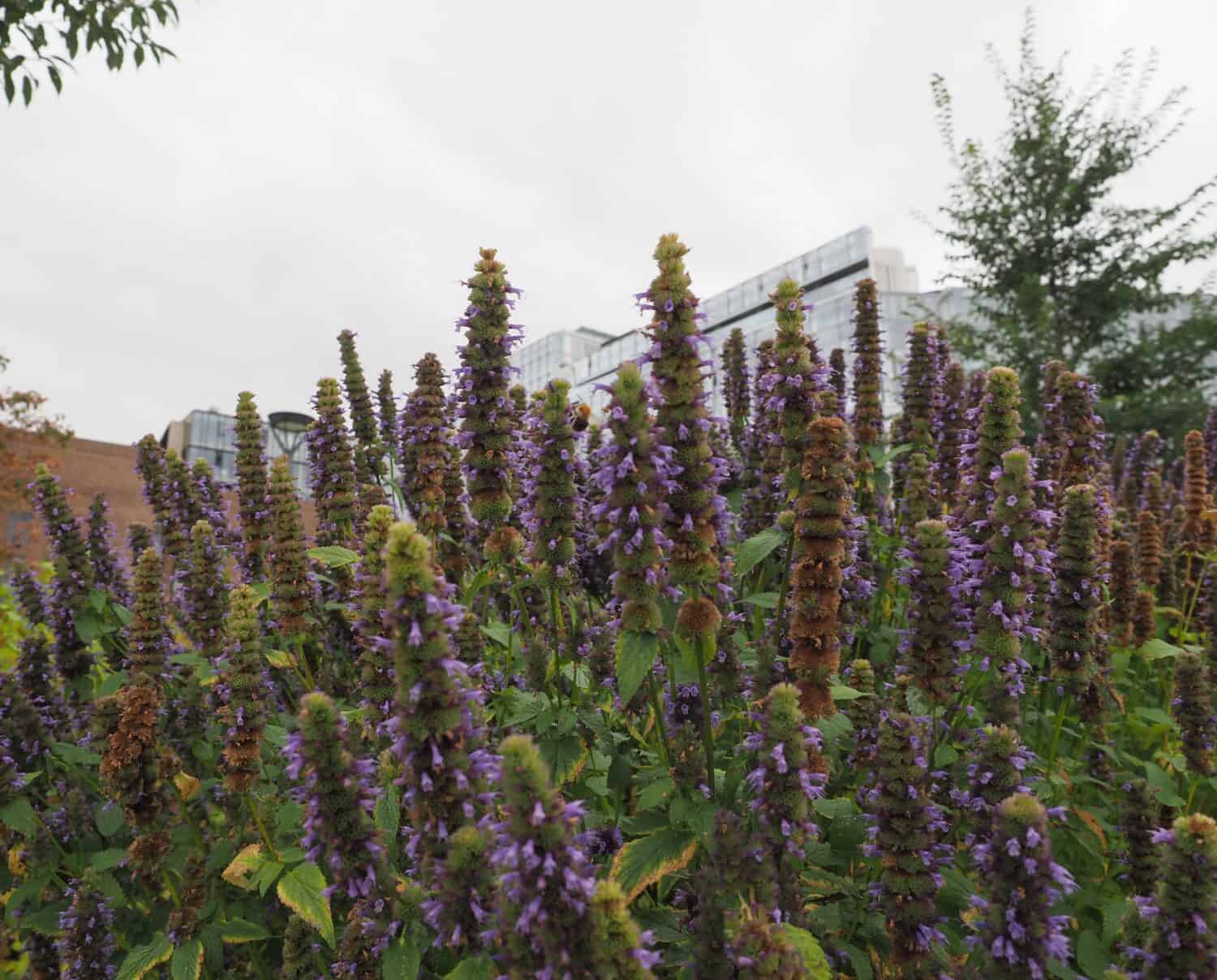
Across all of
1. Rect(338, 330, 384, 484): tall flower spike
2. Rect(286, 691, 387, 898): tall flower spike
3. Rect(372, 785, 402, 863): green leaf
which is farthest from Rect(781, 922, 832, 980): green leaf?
Rect(338, 330, 384, 484): tall flower spike

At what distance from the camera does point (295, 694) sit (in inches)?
205

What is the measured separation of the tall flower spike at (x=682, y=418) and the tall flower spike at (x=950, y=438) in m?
3.24

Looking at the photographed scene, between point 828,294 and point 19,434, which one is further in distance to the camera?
point 828,294

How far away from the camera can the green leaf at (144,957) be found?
3354 millimetres

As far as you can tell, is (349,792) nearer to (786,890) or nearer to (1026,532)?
(786,890)

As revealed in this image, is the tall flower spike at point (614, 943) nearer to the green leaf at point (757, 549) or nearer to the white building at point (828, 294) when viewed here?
the green leaf at point (757, 549)

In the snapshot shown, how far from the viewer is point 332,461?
5.72 m

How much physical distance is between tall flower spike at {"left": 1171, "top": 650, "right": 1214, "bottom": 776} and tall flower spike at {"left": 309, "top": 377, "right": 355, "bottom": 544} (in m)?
Result: 5.37

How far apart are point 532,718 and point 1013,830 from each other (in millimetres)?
1961

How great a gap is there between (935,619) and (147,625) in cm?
410

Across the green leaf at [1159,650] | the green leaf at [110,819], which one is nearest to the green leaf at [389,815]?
the green leaf at [110,819]

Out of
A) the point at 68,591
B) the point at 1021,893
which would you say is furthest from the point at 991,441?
the point at 68,591

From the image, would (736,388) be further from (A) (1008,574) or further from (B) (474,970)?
(B) (474,970)

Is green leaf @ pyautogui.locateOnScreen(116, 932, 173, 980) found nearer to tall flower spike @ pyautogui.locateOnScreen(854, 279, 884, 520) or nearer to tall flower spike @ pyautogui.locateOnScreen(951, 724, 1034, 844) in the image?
tall flower spike @ pyautogui.locateOnScreen(951, 724, 1034, 844)
